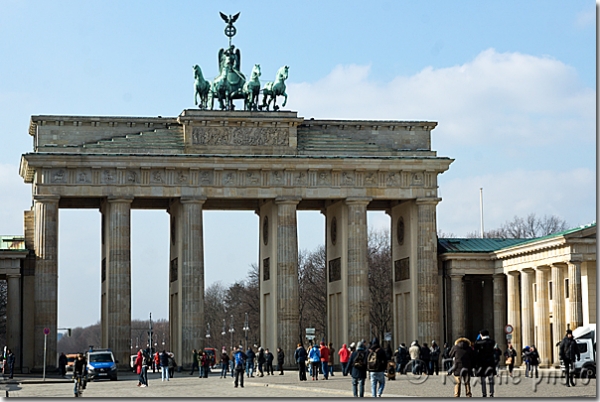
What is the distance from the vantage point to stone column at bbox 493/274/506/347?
2995 inches

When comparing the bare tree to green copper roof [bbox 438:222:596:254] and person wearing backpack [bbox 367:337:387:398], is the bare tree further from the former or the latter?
person wearing backpack [bbox 367:337:387:398]

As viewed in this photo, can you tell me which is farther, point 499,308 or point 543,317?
point 499,308

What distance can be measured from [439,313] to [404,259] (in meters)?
4.15

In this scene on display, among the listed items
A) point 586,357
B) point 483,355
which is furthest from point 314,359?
point 483,355

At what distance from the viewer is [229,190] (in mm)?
75062

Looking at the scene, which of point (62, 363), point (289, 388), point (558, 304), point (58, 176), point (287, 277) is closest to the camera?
point (289, 388)

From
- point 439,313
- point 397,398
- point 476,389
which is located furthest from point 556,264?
point 397,398

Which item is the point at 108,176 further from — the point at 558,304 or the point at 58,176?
the point at 558,304

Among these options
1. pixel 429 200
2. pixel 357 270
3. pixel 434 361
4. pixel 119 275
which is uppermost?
pixel 429 200

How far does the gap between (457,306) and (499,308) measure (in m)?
2.50

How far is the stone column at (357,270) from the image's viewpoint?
76000mm

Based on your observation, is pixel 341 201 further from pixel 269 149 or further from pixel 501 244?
pixel 501 244

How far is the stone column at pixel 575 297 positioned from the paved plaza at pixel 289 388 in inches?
371

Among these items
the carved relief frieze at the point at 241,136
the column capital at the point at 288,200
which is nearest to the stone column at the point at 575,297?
the column capital at the point at 288,200
